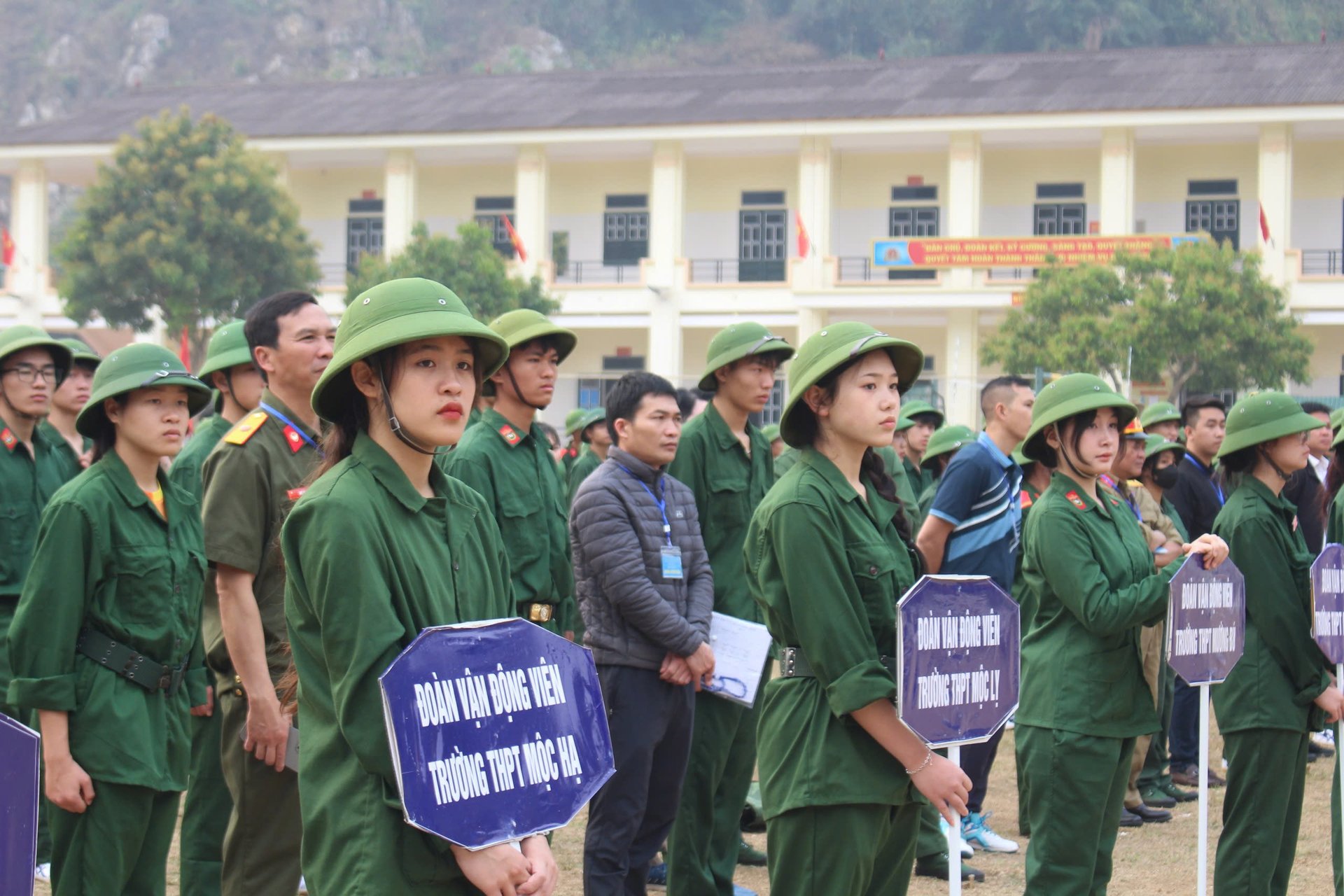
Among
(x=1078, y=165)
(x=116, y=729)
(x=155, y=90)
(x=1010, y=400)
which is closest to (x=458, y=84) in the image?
(x=155, y=90)

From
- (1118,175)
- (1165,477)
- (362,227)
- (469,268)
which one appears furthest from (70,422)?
(362,227)

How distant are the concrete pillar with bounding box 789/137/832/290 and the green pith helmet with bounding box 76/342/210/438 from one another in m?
28.9

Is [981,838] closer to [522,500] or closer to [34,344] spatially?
[522,500]

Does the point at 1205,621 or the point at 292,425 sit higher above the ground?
the point at 292,425

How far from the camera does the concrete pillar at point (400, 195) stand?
1383 inches

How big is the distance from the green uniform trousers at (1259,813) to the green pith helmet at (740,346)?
216 cm

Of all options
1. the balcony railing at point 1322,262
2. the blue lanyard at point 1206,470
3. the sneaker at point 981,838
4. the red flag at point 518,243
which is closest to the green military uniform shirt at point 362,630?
the sneaker at point 981,838

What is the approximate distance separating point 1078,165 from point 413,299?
107ft

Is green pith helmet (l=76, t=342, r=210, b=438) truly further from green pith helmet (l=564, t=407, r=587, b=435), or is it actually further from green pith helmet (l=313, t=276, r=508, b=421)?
green pith helmet (l=564, t=407, r=587, b=435)

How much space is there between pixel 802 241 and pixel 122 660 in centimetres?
2892

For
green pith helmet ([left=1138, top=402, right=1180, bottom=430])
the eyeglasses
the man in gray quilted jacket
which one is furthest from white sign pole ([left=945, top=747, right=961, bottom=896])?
green pith helmet ([left=1138, top=402, right=1180, bottom=430])

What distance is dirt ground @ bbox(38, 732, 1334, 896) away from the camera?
6.17m

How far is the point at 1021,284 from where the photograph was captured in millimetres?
31250

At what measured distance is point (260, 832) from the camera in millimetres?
4242
